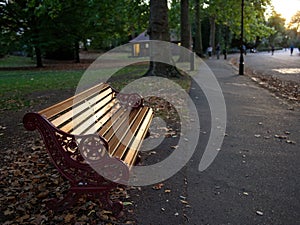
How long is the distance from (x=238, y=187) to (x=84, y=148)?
202 centimetres

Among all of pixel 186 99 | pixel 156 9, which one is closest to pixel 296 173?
pixel 186 99

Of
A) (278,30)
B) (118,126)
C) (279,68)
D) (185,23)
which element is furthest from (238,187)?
(278,30)

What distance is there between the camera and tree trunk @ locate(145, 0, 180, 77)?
47.0 ft

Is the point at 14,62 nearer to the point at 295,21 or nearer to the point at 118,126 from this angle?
the point at 118,126

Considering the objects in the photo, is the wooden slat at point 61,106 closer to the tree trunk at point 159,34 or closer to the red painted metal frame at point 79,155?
the red painted metal frame at point 79,155

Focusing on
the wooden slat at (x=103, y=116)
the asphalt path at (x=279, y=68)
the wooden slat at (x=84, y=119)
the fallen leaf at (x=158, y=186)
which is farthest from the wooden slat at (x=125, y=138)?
the asphalt path at (x=279, y=68)

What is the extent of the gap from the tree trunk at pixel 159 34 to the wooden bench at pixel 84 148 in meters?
10.6

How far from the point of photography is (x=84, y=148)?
3230 millimetres

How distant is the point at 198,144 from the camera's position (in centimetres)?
585

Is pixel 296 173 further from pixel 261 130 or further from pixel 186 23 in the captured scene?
pixel 186 23

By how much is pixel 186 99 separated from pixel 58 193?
717 cm

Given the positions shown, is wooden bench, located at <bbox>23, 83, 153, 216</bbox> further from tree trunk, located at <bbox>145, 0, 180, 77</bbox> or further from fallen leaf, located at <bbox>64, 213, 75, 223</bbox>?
tree trunk, located at <bbox>145, 0, 180, 77</bbox>

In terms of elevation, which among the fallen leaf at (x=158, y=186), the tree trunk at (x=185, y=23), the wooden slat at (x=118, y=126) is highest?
the tree trunk at (x=185, y=23)

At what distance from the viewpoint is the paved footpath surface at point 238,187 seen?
3375 mm
